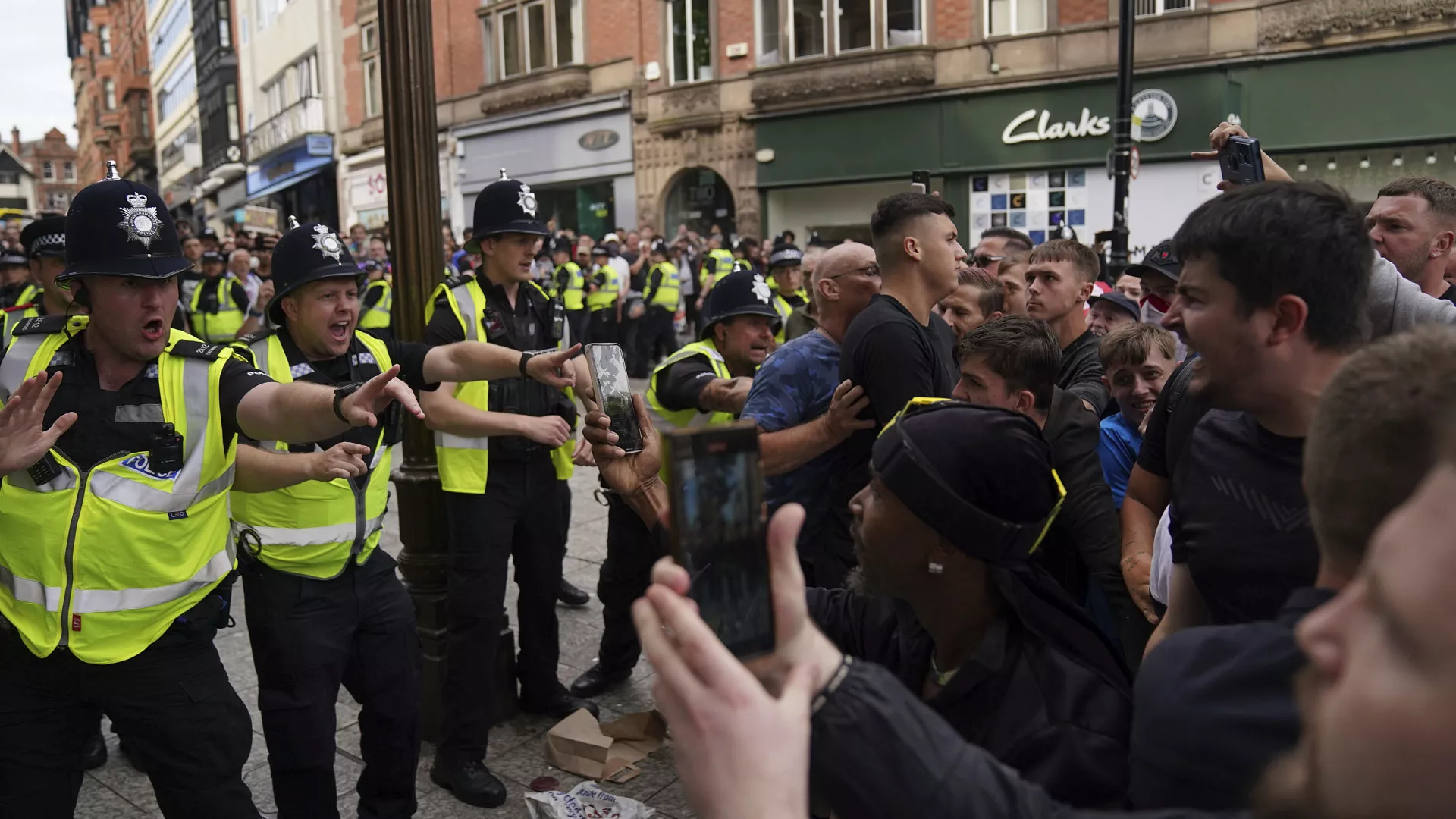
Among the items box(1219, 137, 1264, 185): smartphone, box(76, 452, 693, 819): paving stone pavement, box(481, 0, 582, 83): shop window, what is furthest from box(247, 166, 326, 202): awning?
box(1219, 137, 1264, 185): smartphone

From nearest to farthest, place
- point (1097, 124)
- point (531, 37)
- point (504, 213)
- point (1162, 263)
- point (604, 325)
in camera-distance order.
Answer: point (504, 213) → point (1162, 263) → point (604, 325) → point (1097, 124) → point (531, 37)

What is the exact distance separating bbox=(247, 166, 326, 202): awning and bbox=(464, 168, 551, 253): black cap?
31.8m

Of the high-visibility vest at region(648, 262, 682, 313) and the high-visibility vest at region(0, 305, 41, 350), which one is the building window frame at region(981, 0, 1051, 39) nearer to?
the high-visibility vest at region(648, 262, 682, 313)

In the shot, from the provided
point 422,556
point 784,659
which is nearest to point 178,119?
point 422,556

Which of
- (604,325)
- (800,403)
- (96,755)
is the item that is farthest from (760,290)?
(604,325)

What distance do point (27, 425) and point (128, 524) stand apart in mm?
336

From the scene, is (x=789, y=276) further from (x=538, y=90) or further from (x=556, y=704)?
(x=538, y=90)

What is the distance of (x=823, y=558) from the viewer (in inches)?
140

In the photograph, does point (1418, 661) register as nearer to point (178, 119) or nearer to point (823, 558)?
point (823, 558)

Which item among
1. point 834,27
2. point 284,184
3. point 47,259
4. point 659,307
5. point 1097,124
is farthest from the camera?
point 284,184

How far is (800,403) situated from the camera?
144 inches

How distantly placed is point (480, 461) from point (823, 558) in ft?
4.88

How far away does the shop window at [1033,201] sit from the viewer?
18.5 meters

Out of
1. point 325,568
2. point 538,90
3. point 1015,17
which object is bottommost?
point 325,568
